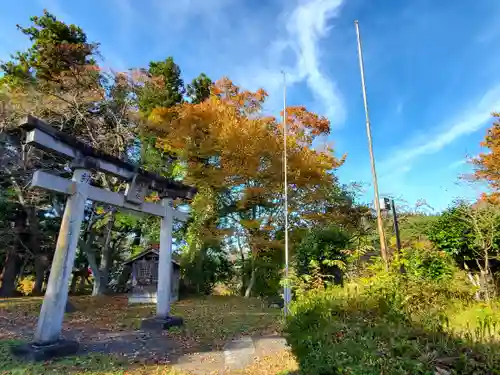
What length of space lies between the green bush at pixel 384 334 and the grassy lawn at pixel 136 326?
136cm

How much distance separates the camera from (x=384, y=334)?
280cm

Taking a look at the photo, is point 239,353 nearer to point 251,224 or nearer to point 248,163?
point 251,224

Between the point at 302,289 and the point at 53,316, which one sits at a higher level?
the point at 302,289

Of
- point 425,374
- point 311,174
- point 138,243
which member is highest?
point 311,174

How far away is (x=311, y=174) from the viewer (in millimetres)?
13523

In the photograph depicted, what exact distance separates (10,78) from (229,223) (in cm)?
1167

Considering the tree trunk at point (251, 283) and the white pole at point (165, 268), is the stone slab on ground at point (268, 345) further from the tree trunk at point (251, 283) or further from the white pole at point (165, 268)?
the tree trunk at point (251, 283)

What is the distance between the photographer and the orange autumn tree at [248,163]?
13.3m

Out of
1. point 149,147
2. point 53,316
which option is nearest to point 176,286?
point 149,147

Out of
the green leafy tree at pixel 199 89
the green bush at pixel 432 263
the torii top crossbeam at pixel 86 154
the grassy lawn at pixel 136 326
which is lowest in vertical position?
the grassy lawn at pixel 136 326

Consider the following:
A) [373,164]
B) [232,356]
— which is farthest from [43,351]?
[373,164]

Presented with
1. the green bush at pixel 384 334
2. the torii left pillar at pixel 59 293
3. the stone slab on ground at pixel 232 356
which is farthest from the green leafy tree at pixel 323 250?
the torii left pillar at pixel 59 293

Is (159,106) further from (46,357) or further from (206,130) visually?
(46,357)

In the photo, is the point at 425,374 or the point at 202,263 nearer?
the point at 425,374
